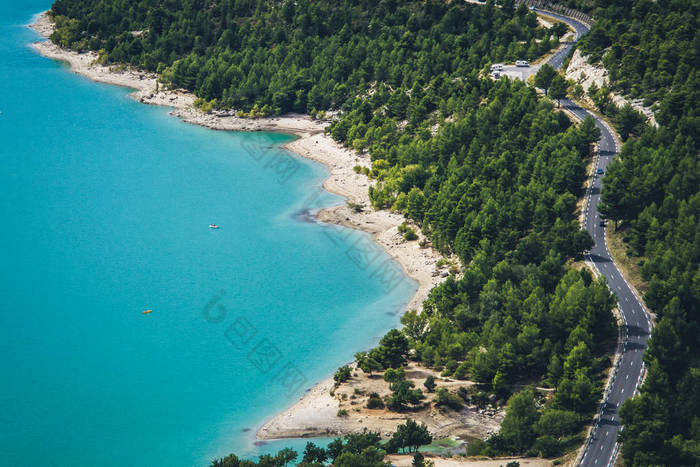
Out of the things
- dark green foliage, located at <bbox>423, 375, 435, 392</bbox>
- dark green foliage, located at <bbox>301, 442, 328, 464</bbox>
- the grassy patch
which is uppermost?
the grassy patch

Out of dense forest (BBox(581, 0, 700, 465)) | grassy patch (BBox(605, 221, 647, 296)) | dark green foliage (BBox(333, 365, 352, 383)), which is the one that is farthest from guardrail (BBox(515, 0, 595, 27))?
dark green foliage (BBox(333, 365, 352, 383))

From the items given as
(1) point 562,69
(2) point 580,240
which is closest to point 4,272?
(2) point 580,240

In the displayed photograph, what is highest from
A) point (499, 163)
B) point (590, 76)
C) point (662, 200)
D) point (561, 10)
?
point (561, 10)

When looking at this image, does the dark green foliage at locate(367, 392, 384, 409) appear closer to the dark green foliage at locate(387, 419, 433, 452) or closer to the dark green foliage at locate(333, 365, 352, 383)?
the dark green foliage at locate(333, 365, 352, 383)

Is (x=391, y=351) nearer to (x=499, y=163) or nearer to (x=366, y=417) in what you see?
(x=366, y=417)

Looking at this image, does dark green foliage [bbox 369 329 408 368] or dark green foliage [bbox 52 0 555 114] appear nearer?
dark green foliage [bbox 369 329 408 368]

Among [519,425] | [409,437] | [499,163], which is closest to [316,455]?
[409,437]

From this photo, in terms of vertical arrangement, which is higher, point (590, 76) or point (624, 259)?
point (590, 76)
